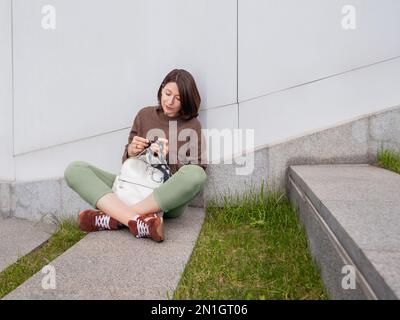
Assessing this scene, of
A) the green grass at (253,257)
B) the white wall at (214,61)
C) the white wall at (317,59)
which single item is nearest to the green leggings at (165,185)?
the green grass at (253,257)

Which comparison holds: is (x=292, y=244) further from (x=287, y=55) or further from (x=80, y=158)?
(x=80, y=158)

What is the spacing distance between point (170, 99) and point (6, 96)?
154cm

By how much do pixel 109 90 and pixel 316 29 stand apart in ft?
5.48

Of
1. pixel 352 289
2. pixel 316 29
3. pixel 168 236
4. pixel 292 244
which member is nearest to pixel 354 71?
pixel 316 29

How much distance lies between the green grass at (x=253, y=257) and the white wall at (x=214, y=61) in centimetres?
65

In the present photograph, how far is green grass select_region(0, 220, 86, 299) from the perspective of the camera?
1.95 metres

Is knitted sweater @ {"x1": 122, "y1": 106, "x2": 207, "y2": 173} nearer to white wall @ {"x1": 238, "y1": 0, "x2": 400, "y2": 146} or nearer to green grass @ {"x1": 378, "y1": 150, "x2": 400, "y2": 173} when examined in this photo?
white wall @ {"x1": 238, "y1": 0, "x2": 400, "y2": 146}

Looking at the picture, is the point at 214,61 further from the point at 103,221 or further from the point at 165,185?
the point at 103,221

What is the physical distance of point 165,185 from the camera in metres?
2.19

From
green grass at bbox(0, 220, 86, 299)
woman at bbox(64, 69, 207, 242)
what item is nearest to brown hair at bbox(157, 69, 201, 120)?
woman at bbox(64, 69, 207, 242)

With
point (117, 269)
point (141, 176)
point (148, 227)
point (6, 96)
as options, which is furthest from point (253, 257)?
point (6, 96)

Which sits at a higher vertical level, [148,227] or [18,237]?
[148,227]

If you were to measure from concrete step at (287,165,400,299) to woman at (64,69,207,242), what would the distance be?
0.69 metres
